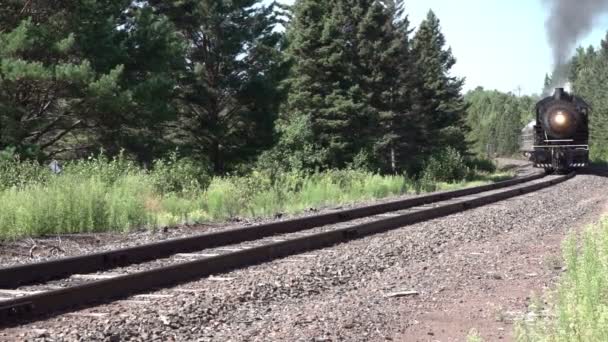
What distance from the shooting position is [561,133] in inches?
1346

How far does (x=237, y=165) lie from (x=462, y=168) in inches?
566

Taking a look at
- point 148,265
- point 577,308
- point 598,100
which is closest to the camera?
point 577,308

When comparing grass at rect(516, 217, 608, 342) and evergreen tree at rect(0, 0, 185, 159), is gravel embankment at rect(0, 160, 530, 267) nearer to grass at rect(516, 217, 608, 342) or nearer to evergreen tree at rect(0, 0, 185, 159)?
grass at rect(516, 217, 608, 342)

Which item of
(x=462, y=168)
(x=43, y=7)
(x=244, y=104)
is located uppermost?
(x=43, y=7)

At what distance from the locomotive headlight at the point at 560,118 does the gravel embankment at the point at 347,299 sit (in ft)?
81.2

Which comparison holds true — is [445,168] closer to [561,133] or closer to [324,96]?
[561,133]

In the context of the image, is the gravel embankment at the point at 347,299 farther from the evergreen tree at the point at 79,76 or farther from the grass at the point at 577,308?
the evergreen tree at the point at 79,76

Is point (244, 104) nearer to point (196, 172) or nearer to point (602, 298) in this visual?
point (196, 172)

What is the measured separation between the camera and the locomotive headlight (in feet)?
111

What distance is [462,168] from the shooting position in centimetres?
3759

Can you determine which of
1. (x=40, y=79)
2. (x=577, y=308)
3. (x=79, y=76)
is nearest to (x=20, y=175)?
(x=40, y=79)

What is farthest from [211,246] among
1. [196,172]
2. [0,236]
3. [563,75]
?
[563,75]

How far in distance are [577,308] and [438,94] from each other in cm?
4367

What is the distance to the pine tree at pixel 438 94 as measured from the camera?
4508 cm
